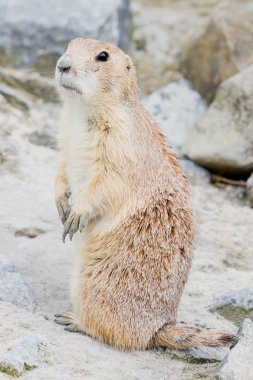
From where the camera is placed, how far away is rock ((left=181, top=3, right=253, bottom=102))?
9.62 m

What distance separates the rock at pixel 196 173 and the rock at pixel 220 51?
127cm

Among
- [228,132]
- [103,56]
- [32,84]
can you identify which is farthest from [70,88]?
[32,84]

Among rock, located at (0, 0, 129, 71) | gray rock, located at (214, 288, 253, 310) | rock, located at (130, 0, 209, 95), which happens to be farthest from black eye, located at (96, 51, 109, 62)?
rock, located at (130, 0, 209, 95)

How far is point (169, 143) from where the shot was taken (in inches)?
230

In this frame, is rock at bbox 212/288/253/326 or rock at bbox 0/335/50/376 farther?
rock at bbox 212/288/253/326

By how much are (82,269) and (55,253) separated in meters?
1.14

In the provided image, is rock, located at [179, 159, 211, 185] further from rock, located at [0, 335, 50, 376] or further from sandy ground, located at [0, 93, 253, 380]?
rock, located at [0, 335, 50, 376]

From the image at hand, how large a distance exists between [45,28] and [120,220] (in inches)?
192

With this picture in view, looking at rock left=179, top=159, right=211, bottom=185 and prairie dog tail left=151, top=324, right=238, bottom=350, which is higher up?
prairie dog tail left=151, top=324, right=238, bottom=350

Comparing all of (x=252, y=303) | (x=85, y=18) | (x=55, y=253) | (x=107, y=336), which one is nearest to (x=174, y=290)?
(x=107, y=336)

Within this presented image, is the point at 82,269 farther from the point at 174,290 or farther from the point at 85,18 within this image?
the point at 85,18

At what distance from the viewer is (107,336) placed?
5297 millimetres

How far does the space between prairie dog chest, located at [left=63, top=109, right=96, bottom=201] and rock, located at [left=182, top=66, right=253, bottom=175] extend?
316 centimetres

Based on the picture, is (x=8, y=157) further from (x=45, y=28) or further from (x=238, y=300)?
(x=238, y=300)
